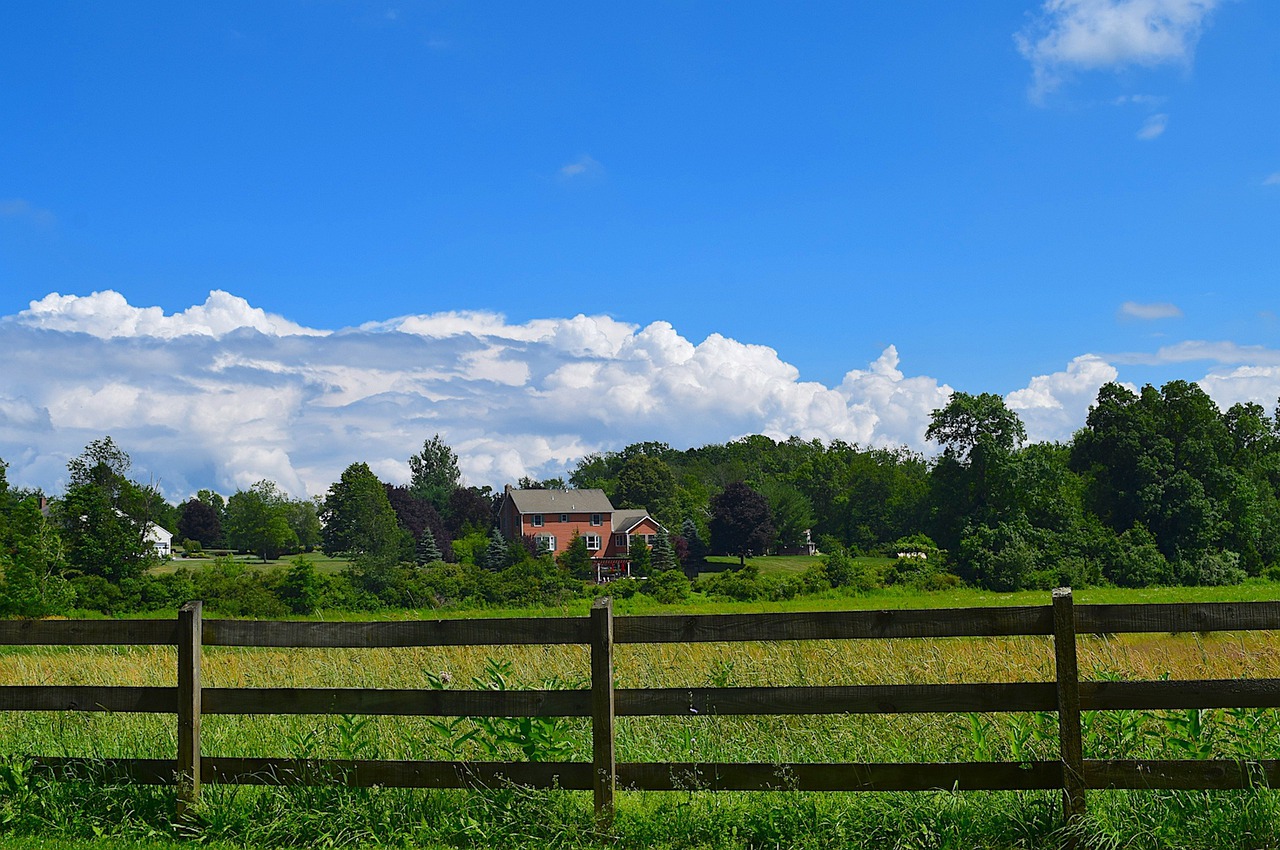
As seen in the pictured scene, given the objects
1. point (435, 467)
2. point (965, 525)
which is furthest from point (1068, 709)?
point (435, 467)

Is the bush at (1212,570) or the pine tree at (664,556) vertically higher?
the pine tree at (664,556)

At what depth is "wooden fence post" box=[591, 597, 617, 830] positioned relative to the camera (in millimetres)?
6066

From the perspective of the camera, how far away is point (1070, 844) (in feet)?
18.6

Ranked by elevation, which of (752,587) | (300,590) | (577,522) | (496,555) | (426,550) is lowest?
(752,587)

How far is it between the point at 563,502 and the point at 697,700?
316 feet

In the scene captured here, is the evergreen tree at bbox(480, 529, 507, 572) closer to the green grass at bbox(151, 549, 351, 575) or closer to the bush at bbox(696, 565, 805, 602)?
the green grass at bbox(151, 549, 351, 575)

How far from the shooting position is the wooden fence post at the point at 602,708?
6.07m

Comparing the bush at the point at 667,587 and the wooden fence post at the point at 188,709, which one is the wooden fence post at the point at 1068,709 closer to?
the wooden fence post at the point at 188,709

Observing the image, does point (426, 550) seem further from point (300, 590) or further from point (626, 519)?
point (300, 590)

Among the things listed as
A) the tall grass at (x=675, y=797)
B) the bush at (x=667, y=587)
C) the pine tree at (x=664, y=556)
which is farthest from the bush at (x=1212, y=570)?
the tall grass at (x=675, y=797)

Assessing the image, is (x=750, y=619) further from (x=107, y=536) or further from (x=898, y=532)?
(x=898, y=532)

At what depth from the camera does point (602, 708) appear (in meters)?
6.12

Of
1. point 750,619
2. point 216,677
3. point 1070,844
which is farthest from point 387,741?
point 216,677

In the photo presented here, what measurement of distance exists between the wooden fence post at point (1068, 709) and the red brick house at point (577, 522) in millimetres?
88049
